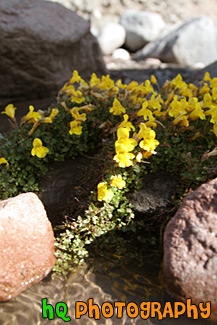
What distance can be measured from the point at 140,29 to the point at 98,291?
9.09m

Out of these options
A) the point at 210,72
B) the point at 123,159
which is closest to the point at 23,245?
the point at 123,159

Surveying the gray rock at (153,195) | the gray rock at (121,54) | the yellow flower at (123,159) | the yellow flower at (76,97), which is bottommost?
the gray rock at (121,54)

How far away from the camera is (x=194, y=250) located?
218cm

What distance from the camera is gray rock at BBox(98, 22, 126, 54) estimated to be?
9.78 metres

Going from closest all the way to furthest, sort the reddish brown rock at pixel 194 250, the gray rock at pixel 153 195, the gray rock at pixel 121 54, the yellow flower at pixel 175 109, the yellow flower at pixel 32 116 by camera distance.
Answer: the reddish brown rock at pixel 194 250 < the gray rock at pixel 153 195 < the yellow flower at pixel 175 109 < the yellow flower at pixel 32 116 < the gray rock at pixel 121 54

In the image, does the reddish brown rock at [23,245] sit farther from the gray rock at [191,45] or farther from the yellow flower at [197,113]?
the gray rock at [191,45]

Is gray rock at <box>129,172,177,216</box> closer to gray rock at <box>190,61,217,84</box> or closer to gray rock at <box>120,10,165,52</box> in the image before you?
gray rock at <box>190,61,217,84</box>

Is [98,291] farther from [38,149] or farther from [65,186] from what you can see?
[38,149]

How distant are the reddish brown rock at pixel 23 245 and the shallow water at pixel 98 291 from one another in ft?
Result: 0.26

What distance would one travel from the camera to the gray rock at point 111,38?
9.78 m

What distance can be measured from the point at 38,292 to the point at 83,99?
1782mm

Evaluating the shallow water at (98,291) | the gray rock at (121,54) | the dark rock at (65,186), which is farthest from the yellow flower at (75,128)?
the gray rock at (121,54)

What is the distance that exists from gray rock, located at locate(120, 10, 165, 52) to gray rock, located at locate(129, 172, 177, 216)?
8031 mm

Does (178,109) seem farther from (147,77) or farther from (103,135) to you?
(147,77)
